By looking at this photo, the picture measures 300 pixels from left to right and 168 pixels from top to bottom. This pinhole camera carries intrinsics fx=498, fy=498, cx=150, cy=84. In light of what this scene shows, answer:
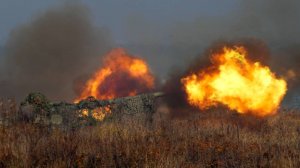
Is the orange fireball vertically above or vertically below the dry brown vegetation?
above

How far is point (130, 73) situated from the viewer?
2828cm

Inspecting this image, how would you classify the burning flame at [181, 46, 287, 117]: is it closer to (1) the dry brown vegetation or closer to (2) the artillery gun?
(2) the artillery gun

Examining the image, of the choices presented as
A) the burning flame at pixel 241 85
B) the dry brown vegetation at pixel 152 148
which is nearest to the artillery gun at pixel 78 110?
the dry brown vegetation at pixel 152 148

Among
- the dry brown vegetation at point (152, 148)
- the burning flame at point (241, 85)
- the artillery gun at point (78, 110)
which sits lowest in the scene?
the dry brown vegetation at point (152, 148)

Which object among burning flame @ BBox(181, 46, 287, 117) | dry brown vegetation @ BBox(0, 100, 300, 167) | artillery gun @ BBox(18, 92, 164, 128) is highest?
burning flame @ BBox(181, 46, 287, 117)

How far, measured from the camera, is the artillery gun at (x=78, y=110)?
1897 cm

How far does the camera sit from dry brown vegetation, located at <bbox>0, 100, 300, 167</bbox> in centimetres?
1126

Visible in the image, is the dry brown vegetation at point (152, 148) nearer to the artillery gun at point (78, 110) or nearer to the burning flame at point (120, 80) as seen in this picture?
the artillery gun at point (78, 110)

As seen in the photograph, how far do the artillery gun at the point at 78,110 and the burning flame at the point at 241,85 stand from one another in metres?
2.89

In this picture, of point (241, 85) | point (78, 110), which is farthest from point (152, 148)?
point (241, 85)

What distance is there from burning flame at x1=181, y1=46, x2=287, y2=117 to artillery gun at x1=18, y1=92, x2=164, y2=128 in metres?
2.89

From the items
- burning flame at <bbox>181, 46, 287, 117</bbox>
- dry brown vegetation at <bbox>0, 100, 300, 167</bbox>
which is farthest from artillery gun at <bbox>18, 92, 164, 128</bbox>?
burning flame at <bbox>181, 46, 287, 117</bbox>

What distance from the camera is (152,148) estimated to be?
1226 cm

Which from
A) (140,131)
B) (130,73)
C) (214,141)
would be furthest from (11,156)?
(130,73)
